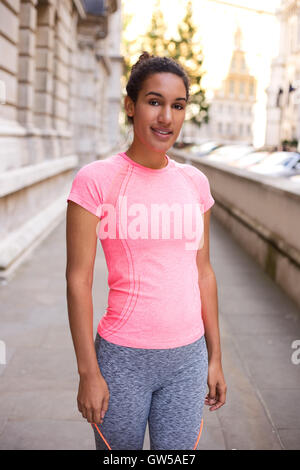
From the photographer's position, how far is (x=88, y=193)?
68.4 inches

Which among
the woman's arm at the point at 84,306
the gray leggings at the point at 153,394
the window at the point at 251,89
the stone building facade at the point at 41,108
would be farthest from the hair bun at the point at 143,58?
the window at the point at 251,89

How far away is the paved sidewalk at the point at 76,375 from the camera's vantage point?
11.5 ft

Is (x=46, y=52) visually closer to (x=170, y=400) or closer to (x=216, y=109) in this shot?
(x=170, y=400)

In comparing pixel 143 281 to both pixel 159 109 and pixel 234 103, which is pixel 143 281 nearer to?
pixel 159 109

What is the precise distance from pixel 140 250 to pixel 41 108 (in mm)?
11601

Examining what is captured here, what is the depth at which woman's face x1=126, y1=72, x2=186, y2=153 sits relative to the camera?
1827 mm

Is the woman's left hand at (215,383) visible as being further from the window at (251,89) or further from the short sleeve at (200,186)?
the window at (251,89)

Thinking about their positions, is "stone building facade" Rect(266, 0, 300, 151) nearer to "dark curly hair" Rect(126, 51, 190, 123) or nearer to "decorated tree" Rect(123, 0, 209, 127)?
"decorated tree" Rect(123, 0, 209, 127)

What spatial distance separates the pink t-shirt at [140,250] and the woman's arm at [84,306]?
0.14 feet

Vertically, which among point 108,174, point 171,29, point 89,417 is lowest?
point 89,417
